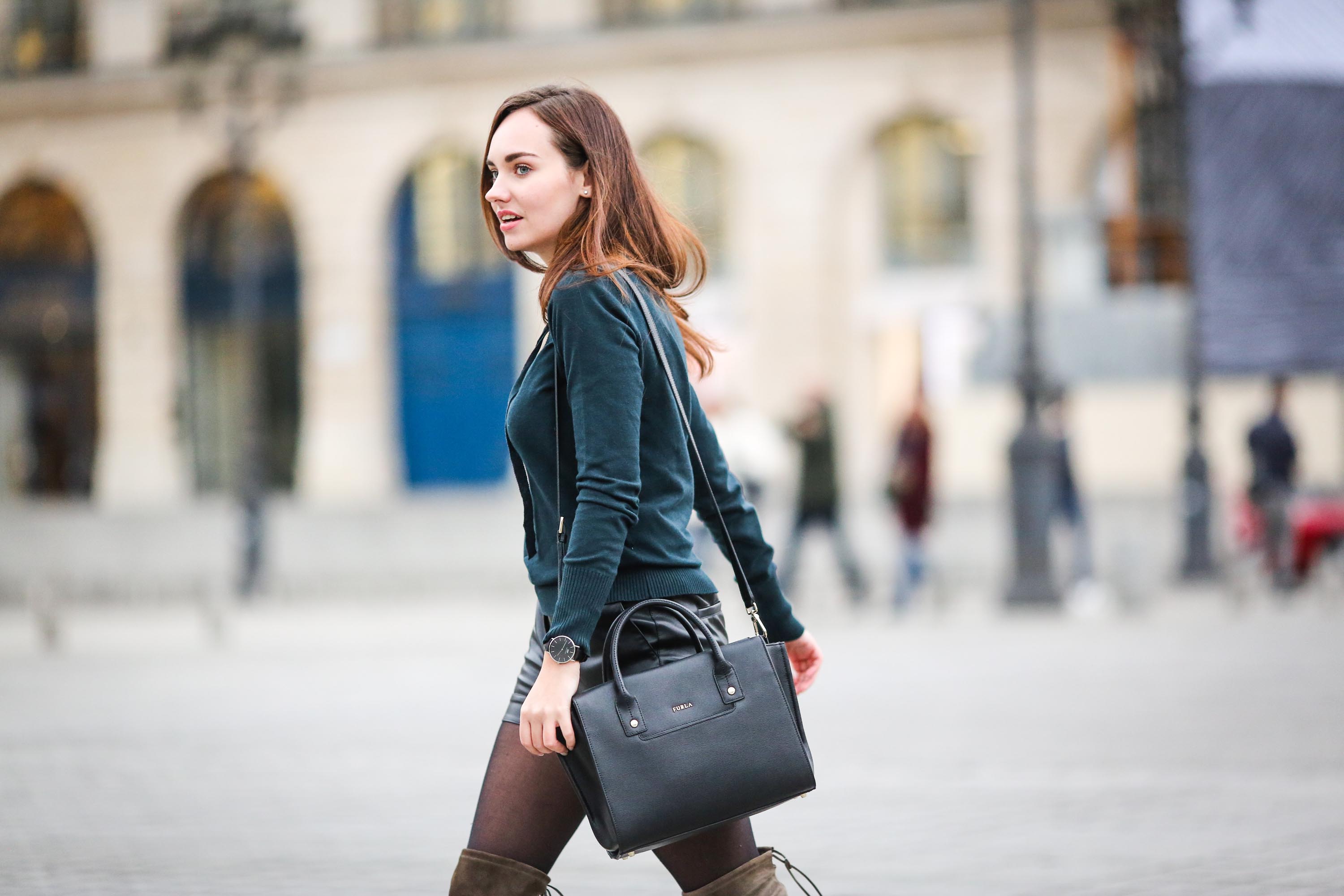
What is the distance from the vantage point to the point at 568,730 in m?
2.93

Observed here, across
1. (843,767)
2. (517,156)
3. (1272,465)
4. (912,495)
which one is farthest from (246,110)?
(517,156)

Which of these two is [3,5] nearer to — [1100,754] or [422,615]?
[422,615]

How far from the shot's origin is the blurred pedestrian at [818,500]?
15.4 m

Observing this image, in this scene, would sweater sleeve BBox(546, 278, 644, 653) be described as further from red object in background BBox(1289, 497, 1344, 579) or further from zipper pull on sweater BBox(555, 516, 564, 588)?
red object in background BBox(1289, 497, 1344, 579)

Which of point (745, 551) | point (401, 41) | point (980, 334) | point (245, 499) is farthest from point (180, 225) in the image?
point (745, 551)

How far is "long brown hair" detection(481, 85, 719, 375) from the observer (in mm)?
3168

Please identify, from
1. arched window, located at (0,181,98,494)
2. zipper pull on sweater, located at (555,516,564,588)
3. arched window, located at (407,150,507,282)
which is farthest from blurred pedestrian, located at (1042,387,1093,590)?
arched window, located at (0,181,98,494)

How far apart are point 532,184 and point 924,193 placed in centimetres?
2572

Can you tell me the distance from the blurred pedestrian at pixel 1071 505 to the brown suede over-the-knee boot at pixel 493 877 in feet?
41.6

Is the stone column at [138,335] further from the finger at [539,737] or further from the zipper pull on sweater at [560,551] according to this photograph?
the finger at [539,737]

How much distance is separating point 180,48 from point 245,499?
14.2m

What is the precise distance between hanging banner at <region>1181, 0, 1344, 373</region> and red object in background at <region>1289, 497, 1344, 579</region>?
129 centimetres

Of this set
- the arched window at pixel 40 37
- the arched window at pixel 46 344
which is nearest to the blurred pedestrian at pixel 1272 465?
the arched window at pixel 46 344

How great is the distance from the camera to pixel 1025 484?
1504cm
